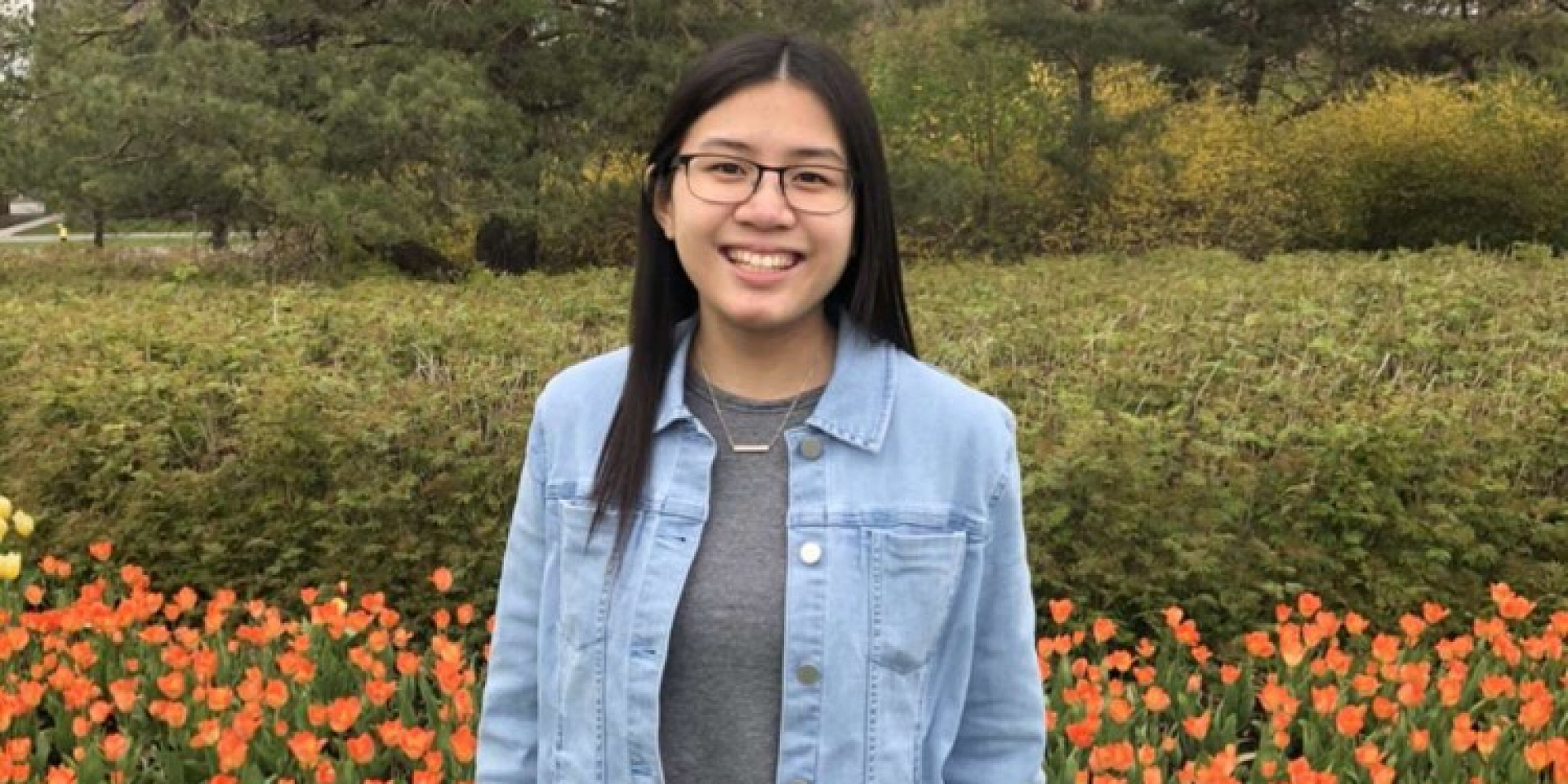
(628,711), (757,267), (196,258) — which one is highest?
(757,267)

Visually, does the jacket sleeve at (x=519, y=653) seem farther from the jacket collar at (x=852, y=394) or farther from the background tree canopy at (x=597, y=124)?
the background tree canopy at (x=597, y=124)

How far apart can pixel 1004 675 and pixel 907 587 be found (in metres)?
0.15

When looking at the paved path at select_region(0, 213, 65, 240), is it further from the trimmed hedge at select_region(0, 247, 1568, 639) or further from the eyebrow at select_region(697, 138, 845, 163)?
the eyebrow at select_region(697, 138, 845, 163)

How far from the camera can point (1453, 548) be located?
148 inches

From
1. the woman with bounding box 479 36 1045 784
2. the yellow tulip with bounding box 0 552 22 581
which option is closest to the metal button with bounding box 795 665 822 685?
the woman with bounding box 479 36 1045 784

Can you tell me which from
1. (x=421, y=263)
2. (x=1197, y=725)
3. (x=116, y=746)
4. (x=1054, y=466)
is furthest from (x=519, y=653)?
(x=421, y=263)

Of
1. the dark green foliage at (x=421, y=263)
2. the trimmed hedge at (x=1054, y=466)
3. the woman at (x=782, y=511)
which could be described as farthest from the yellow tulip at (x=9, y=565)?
the dark green foliage at (x=421, y=263)

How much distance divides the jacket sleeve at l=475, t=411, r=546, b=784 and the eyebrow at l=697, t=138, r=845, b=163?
353mm

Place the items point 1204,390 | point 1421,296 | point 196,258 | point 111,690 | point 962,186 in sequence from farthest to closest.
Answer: point 962,186, point 196,258, point 1421,296, point 1204,390, point 111,690

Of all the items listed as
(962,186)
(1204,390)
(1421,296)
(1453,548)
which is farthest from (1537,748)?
(962,186)

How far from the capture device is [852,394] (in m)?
1.39

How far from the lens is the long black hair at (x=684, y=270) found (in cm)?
134

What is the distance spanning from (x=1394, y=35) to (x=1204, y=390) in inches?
592

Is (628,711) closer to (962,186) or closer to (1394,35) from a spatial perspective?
(962,186)
